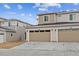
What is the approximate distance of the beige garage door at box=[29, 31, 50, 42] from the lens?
32.4 m

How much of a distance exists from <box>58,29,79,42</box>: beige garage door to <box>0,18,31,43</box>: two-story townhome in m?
9.35

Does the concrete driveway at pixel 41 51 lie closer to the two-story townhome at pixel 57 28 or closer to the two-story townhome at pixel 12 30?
the two-story townhome at pixel 57 28

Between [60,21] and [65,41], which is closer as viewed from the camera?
[65,41]

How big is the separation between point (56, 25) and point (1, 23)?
13981 millimetres

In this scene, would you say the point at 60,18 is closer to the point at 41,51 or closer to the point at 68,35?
the point at 68,35

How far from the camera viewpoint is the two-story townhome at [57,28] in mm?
31141

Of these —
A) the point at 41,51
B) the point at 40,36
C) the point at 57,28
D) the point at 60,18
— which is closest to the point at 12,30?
the point at 40,36

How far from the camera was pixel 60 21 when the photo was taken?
3478cm

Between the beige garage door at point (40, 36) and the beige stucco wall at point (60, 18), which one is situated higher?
the beige stucco wall at point (60, 18)

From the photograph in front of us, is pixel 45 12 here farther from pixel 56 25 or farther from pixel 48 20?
pixel 56 25

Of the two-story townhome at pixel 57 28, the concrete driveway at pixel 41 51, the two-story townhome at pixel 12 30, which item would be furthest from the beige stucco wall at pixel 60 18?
the concrete driveway at pixel 41 51

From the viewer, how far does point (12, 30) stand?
36.1 meters

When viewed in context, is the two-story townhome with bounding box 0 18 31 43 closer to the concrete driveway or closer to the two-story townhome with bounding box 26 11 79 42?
the two-story townhome with bounding box 26 11 79 42

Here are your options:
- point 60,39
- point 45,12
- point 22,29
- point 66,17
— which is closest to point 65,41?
point 60,39
